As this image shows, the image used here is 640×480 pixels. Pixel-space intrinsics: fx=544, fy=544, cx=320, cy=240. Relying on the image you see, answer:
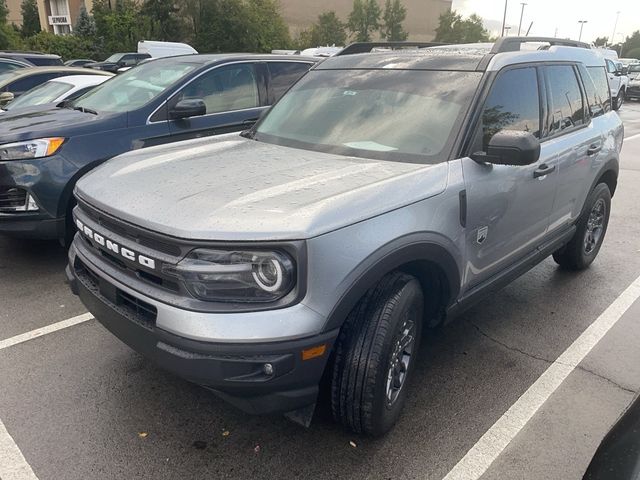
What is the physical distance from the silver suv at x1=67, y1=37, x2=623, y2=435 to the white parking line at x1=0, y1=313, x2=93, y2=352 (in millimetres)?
983

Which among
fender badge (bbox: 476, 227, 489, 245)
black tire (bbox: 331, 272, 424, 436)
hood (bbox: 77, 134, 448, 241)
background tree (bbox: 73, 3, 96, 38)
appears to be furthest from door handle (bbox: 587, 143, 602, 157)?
background tree (bbox: 73, 3, 96, 38)

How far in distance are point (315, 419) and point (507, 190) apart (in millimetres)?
1670

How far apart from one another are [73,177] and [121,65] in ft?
A: 71.0

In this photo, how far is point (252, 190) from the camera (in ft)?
7.97

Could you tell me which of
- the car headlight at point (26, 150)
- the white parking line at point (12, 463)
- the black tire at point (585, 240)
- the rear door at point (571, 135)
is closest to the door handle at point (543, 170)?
the rear door at point (571, 135)

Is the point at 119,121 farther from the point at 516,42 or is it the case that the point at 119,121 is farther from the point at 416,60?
the point at 516,42

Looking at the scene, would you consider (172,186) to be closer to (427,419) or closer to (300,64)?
(427,419)

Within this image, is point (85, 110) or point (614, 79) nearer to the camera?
point (85, 110)

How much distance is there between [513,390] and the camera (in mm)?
3133

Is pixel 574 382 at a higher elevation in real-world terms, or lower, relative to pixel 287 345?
lower

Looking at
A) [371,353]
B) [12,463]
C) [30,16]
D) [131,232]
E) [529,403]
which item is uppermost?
[30,16]

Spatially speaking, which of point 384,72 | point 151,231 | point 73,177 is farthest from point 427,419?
point 73,177

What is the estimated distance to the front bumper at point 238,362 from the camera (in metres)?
2.08

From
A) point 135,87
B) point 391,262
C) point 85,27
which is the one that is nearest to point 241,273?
point 391,262
